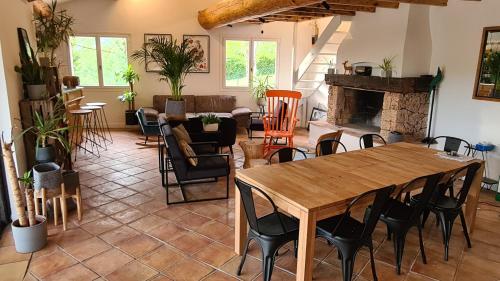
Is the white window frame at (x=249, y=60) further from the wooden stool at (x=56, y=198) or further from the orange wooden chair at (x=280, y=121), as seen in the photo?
the wooden stool at (x=56, y=198)

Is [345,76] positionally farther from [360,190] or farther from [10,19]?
[10,19]

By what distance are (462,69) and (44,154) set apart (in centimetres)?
544

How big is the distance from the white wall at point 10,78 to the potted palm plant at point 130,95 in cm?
391

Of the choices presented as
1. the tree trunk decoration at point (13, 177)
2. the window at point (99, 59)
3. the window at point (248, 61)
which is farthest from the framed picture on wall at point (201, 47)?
the tree trunk decoration at point (13, 177)

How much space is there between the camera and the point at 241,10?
18.4ft

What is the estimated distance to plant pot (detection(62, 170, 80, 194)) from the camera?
3588mm

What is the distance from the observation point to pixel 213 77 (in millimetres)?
8719

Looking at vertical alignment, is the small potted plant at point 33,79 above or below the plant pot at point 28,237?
above

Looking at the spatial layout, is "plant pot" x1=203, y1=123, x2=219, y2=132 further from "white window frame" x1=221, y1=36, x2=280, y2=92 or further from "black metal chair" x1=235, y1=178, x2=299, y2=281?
"black metal chair" x1=235, y1=178, x2=299, y2=281

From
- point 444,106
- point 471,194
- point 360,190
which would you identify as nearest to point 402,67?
point 444,106

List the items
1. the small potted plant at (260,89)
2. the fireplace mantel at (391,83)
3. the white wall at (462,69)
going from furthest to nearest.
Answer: the small potted plant at (260,89), the fireplace mantel at (391,83), the white wall at (462,69)

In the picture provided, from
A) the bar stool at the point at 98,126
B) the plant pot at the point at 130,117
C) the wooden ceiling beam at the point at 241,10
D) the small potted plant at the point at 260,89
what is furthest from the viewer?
the small potted plant at the point at 260,89

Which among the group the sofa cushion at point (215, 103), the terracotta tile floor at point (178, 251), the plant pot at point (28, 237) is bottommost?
the terracotta tile floor at point (178, 251)

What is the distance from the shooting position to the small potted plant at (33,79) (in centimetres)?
381
